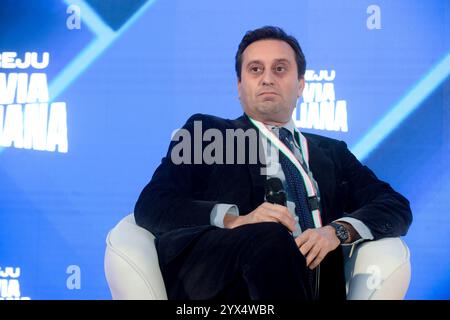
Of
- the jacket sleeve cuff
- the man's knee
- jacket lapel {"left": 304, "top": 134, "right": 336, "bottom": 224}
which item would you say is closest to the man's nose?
jacket lapel {"left": 304, "top": 134, "right": 336, "bottom": 224}

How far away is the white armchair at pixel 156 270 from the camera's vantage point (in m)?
2.54

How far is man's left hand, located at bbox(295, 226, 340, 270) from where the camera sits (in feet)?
8.38

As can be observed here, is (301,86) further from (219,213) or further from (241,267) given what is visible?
(241,267)

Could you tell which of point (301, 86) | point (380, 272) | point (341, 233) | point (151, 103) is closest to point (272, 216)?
point (341, 233)

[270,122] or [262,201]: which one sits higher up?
[270,122]

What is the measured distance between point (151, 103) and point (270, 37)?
26.4 inches

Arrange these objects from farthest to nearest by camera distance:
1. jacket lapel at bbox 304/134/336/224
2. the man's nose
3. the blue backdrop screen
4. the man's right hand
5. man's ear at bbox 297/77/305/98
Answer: the blue backdrop screen → man's ear at bbox 297/77/305/98 → the man's nose → jacket lapel at bbox 304/134/336/224 → the man's right hand

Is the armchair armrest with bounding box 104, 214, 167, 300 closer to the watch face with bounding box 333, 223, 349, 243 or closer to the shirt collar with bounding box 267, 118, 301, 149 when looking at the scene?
the watch face with bounding box 333, 223, 349, 243

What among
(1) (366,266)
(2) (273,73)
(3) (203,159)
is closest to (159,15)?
(2) (273,73)

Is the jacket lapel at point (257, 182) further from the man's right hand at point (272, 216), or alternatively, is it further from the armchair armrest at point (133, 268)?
the armchair armrest at point (133, 268)

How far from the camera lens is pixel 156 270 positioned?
259 cm

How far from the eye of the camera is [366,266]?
2.63 meters
